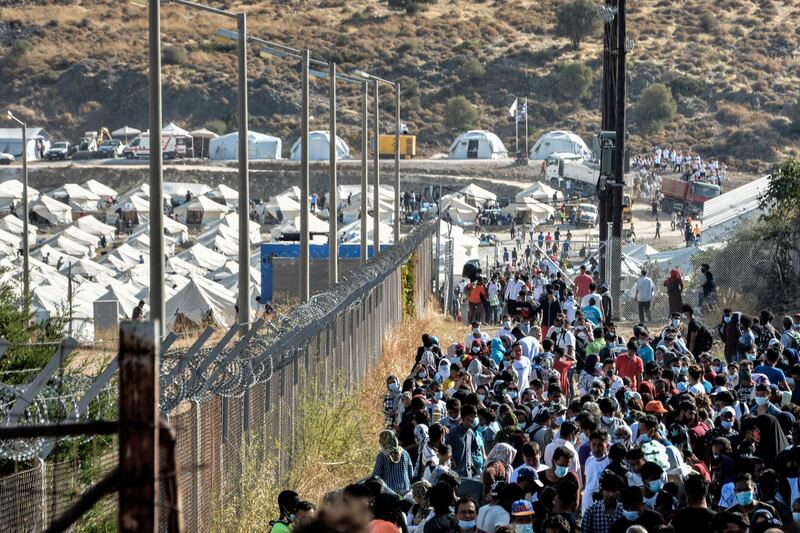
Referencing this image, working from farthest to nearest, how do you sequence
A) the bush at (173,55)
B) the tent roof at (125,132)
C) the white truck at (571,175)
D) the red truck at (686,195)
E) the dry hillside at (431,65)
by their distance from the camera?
the bush at (173,55) < the dry hillside at (431,65) < the tent roof at (125,132) < the white truck at (571,175) < the red truck at (686,195)

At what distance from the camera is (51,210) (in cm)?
7119

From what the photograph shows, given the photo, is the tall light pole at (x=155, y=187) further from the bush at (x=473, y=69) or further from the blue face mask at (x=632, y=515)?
the bush at (x=473, y=69)

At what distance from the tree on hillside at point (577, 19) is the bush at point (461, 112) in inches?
539

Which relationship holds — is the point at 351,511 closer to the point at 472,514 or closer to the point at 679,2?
the point at 472,514

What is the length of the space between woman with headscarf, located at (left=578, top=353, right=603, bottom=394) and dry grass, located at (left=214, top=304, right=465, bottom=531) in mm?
2445

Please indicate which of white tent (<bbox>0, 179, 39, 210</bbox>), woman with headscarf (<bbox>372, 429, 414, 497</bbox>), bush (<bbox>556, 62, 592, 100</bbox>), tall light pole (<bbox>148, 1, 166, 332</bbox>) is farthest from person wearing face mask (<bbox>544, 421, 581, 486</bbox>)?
bush (<bbox>556, 62, 592, 100</bbox>)

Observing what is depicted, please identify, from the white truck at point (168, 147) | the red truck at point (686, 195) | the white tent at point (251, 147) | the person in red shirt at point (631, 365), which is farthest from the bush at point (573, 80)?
the person in red shirt at point (631, 365)

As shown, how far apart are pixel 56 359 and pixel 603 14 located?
23.4m

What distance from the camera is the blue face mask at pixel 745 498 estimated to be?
902 cm

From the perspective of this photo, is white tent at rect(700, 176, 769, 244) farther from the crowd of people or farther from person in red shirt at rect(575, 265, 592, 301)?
the crowd of people

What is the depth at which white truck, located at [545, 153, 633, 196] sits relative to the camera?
7031 cm

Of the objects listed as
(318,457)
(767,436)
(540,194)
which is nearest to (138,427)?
(767,436)

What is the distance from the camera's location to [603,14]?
2941 centimetres

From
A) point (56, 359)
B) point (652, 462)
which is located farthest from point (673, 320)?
point (56, 359)
